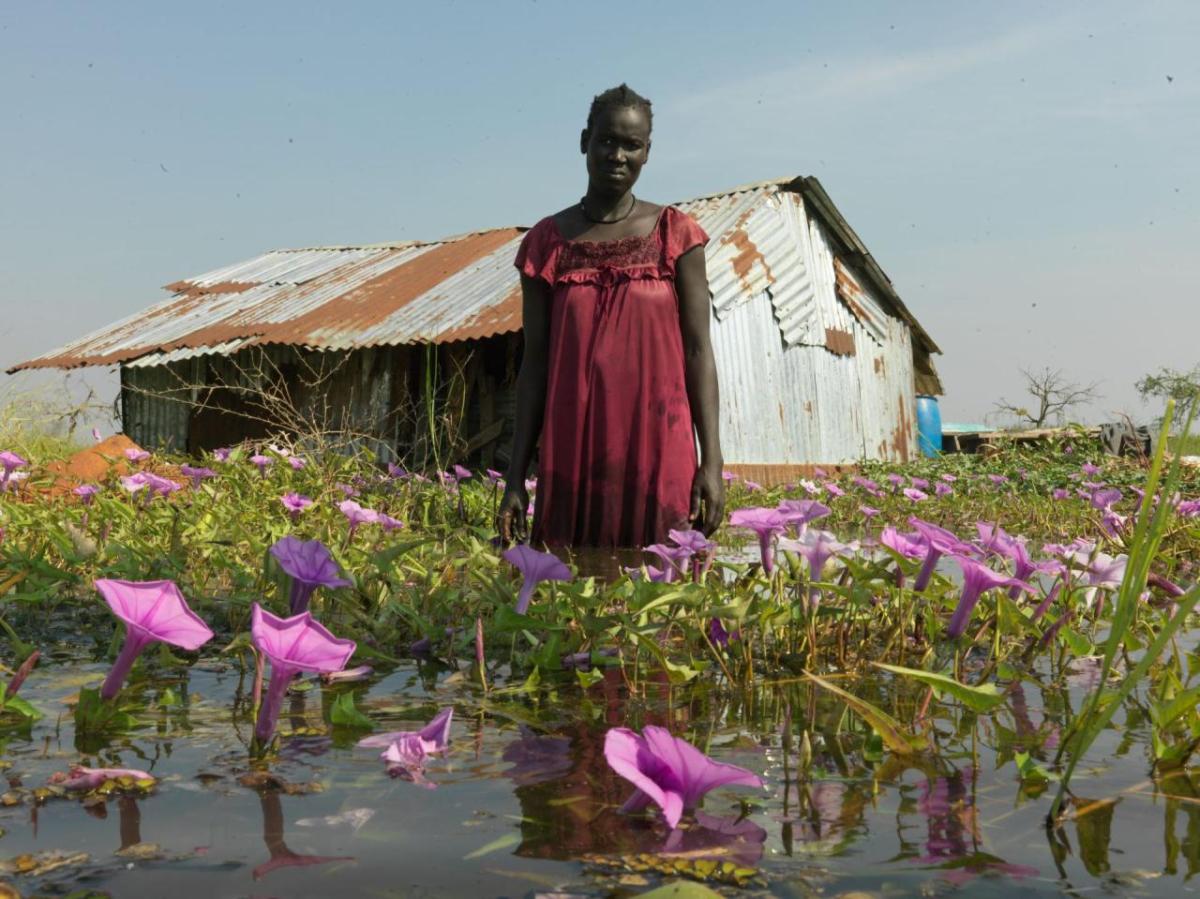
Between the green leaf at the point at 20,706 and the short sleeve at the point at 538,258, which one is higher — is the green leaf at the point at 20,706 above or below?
below

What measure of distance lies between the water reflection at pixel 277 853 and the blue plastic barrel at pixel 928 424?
17.2 m

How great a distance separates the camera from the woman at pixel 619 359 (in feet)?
12.9

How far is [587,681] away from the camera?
2.12 m

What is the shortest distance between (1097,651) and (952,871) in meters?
1.60

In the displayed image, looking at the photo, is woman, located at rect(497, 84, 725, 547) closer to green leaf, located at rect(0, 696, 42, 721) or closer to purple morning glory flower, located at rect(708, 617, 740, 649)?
purple morning glory flower, located at rect(708, 617, 740, 649)

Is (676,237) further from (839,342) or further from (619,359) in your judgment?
(839,342)

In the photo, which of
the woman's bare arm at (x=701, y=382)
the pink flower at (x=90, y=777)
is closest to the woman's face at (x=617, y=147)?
the woman's bare arm at (x=701, y=382)

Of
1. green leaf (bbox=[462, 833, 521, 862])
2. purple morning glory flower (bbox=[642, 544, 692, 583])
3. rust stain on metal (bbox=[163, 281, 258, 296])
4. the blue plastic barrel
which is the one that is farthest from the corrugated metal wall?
green leaf (bbox=[462, 833, 521, 862])

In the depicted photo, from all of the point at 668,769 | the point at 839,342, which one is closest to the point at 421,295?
the point at 839,342

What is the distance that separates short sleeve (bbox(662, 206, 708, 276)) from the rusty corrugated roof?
6430 millimetres

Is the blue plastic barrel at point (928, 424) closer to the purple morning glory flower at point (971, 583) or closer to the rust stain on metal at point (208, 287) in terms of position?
the rust stain on metal at point (208, 287)

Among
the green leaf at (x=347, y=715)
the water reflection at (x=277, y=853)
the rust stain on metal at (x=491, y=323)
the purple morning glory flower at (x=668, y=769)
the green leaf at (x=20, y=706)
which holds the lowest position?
the water reflection at (x=277, y=853)

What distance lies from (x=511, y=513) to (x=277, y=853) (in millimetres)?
2882

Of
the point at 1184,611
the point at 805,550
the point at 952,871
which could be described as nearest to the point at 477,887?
the point at 952,871
